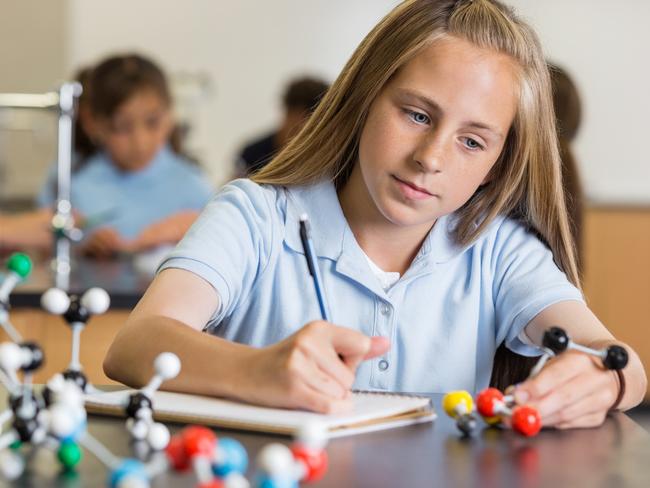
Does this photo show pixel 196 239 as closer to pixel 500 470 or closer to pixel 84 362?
pixel 500 470

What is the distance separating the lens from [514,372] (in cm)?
152

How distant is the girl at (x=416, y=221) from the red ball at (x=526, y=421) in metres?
0.24

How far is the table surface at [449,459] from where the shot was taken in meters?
0.83

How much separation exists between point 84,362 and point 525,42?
1.41 meters

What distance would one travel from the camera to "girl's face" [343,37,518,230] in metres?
1.33

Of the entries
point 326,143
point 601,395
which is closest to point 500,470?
point 601,395

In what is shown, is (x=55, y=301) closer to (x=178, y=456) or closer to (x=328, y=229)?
(x=178, y=456)

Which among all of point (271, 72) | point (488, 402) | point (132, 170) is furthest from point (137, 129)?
point (488, 402)

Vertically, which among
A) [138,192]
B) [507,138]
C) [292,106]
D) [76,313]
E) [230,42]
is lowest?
[138,192]

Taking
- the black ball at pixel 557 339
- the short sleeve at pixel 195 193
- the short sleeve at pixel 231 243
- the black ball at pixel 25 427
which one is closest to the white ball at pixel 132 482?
the black ball at pixel 25 427

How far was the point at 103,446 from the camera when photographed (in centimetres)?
91

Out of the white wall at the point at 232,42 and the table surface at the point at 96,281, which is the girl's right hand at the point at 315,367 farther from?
the white wall at the point at 232,42

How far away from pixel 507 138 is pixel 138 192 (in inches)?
85.7

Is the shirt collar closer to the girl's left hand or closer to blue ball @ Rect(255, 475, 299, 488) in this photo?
the girl's left hand
